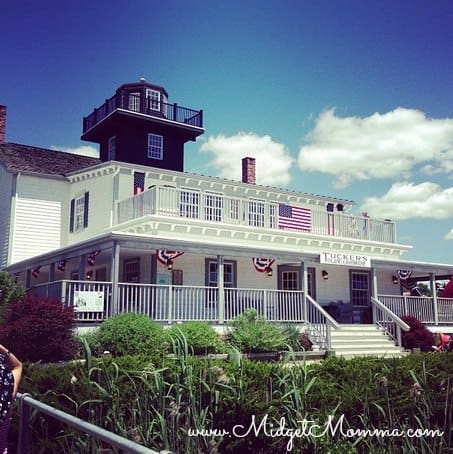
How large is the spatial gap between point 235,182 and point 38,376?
2058cm

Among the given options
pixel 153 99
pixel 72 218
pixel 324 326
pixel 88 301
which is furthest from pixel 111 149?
pixel 324 326

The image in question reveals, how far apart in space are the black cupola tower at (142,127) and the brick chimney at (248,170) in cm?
308

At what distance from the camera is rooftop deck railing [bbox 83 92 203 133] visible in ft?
95.9

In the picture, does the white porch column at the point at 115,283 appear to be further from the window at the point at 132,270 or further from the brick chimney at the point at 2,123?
the brick chimney at the point at 2,123

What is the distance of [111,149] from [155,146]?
2274 mm

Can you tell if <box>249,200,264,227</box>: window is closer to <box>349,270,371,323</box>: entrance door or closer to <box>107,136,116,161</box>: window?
<box>349,270,371,323</box>: entrance door

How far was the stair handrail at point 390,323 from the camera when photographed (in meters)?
19.2

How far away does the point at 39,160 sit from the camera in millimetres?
27297

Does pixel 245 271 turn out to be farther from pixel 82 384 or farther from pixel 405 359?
pixel 82 384

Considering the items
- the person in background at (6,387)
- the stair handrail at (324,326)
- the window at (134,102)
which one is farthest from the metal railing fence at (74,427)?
the window at (134,102)

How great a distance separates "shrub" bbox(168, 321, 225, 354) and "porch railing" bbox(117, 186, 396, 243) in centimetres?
544

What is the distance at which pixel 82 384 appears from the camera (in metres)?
5.28

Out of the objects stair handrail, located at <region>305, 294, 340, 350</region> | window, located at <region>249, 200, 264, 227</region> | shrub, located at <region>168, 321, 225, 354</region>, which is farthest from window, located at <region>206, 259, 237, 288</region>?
shrub, located at <region>168, 321, 225, 354</region>

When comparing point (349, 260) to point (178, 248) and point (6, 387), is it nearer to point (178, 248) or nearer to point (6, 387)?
point (178, 248)
